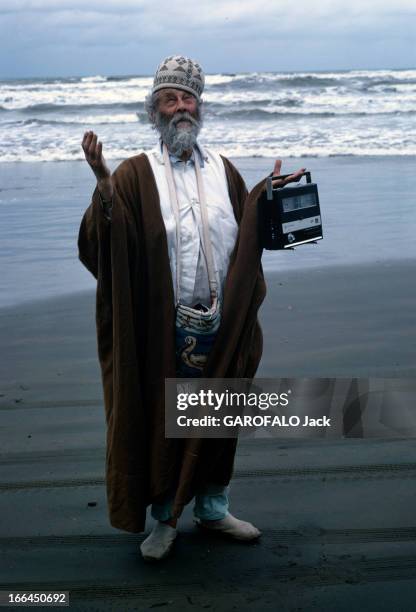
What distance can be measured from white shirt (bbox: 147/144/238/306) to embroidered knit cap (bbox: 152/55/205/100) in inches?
8.9

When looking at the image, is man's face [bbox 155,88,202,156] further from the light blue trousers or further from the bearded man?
the light blue trousers

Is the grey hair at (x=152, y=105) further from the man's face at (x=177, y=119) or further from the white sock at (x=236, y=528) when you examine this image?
the white sock at (x=236, y=528)

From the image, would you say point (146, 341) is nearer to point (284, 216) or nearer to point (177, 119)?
point (284, 216)

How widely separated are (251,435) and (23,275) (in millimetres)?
4193

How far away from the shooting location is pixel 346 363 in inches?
221

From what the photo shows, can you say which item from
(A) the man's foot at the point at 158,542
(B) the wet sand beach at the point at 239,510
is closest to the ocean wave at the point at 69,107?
(B) the wet sand beach at the point at 239,510

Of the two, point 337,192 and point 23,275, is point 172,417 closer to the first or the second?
point 23,275

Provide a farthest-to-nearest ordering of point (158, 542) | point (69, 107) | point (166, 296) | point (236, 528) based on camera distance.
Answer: point (69, 107)
point (236, 528)
point (158, 542)
point (166, 296)

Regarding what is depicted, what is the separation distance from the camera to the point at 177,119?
3354mm

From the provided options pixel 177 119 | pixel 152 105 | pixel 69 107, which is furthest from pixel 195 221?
pixel 69 107

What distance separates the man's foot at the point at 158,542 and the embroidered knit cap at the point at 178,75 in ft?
5.19

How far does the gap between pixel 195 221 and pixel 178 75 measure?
20.2 inches

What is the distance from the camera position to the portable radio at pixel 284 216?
330 cm

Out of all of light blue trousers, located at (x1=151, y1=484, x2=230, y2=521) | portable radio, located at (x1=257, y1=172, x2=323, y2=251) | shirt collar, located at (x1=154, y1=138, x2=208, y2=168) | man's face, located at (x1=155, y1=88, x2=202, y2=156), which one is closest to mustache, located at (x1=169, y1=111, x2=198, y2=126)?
man's face, located at (x1=155, y1=88, x2=202, y2=156)
